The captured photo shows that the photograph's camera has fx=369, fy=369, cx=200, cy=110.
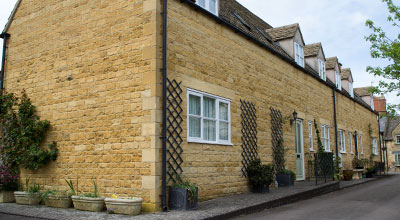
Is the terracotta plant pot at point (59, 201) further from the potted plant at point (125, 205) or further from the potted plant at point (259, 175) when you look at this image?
the potted plant at point (259, 175)

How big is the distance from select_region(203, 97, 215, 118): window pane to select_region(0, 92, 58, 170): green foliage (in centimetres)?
430

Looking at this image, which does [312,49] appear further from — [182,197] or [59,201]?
[59,201]

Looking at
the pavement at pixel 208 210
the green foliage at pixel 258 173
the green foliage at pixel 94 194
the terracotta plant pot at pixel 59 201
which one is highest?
the green foliage at pixel 258 173

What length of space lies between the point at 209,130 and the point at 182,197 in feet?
8.74

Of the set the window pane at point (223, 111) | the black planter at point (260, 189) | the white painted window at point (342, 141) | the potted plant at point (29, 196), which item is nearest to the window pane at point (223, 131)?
the window pane at point (223, 111)

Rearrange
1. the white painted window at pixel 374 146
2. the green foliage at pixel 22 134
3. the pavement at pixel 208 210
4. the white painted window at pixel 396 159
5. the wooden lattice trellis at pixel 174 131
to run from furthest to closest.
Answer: the white painted window at pixel 396 159 < the white painted window at pixel 374 146 < the green foliage at pixel 22 134 < the wooden lattice trellis at pixel 174 131 < the pavement at pixel 208 210

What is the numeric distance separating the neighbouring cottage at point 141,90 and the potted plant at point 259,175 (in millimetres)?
270

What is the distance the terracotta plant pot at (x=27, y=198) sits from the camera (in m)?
9.93

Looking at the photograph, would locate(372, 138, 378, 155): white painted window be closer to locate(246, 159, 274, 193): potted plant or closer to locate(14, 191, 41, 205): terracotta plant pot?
locate(246, 159, 274, 193): potted plant

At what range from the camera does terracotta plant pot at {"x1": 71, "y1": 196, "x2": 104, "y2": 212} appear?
8.56 meters

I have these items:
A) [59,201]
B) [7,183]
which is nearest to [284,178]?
[59,201]

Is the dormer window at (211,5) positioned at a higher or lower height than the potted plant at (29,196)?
higher

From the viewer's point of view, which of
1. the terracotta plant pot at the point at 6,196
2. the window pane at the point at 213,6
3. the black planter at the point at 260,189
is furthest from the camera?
the window pane at the point at 213,6

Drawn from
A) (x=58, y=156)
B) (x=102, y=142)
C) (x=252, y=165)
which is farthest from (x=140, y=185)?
(x=252, y=165)
